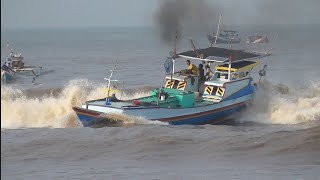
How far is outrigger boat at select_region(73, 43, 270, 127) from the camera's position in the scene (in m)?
17.0

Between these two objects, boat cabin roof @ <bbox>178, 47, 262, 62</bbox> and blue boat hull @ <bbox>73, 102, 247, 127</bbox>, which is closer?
blue boat hull @ <bbox>73, 102, 247, 127</bbox>

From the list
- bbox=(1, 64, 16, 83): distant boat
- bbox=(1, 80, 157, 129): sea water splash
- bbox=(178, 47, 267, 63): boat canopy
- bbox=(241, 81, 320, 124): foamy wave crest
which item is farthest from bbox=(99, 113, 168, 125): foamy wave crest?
bbox=(1, 64, 16, 83): distant boat

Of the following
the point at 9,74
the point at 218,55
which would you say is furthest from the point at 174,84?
the point at 9,74

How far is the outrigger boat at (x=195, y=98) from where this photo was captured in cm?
1697

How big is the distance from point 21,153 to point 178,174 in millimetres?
4781

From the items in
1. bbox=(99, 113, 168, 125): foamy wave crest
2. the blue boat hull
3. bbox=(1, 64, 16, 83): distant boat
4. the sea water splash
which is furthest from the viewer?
bbox=(1, 64, 16, 83): distant boat

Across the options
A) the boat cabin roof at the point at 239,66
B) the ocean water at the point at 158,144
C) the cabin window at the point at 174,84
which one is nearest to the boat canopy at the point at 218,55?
the boat cabin roof at the point at 239,66

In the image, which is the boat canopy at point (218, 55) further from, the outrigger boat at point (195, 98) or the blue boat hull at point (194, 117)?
the blue boat hull at point (194, 117)

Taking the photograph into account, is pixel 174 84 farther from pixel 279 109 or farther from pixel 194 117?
pixel 279 109

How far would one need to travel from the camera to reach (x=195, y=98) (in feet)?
63.1

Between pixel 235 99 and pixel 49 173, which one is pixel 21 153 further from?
pixel 235 99

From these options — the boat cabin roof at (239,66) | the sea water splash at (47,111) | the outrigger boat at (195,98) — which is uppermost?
the boat cabin roof at (239,66)

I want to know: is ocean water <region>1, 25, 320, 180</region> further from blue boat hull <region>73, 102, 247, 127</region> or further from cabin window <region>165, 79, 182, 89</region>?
cabin window <region>165, 79, 182, 89</region>

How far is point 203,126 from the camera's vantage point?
17859 mm
